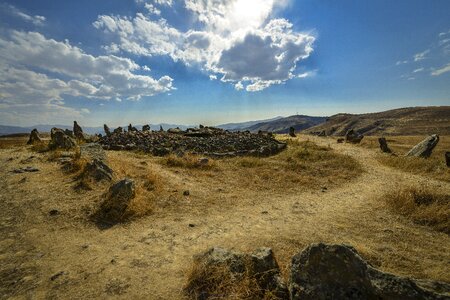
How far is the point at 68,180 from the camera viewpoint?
12.0 meters

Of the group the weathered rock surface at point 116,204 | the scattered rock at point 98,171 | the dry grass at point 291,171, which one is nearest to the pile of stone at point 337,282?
the weathered rock surface at point 116,204

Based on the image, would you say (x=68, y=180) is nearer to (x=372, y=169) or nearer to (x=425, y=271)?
(x=425, y=271)

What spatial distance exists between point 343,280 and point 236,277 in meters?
2.03

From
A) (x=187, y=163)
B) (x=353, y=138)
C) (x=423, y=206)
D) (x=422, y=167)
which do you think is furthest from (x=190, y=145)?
(x=353, y=138)

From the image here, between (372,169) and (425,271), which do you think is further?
(372,169)

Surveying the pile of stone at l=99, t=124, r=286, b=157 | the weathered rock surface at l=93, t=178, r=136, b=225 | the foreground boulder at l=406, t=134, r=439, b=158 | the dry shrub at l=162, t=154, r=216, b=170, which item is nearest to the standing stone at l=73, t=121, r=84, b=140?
the pile of stone at l=99, t=124, r=286, b=157

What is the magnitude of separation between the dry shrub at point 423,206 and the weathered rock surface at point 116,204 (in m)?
10.0

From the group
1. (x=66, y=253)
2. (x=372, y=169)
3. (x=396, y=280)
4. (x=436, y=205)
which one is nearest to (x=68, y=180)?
(x=66, y=253)

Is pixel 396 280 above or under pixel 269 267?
above

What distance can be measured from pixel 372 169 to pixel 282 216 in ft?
35.5

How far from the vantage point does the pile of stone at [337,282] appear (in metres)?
4.23

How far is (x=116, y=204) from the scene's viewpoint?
9.29 meters

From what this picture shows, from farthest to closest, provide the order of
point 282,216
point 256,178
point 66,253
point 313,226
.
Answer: point 256,178 → point 282,216 → point 313,226 → point 66,253

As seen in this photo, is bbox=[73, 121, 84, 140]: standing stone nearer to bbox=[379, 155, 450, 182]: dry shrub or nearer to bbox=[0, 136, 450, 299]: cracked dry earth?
bbox=[0, 136, 450, 299]: cracked dry earth
